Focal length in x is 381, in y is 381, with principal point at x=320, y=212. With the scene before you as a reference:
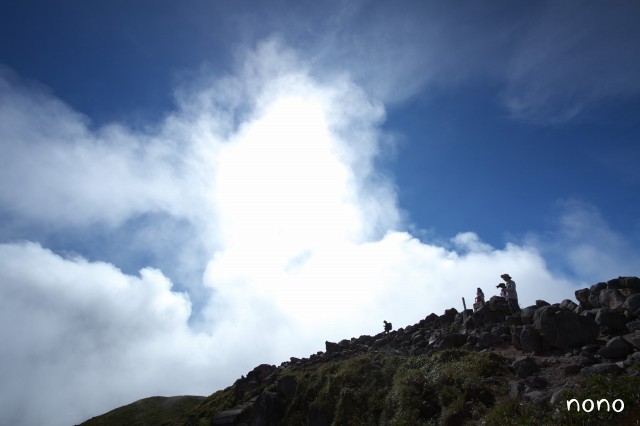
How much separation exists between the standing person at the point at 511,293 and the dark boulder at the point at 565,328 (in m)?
5.88

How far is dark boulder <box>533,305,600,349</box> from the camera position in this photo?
17391 millimetres

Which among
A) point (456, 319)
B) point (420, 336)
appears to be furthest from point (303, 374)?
point (456, 319)

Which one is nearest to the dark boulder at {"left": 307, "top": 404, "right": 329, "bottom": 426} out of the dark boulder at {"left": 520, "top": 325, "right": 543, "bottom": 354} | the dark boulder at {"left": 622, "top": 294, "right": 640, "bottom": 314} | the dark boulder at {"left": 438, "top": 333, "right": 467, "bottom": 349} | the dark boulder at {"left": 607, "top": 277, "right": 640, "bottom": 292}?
the dark boulder at {"left": 438, "top": 333, "right": 467, "bottom": 349}

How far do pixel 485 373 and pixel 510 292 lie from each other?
963 centimetres

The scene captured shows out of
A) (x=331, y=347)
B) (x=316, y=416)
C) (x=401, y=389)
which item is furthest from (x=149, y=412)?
(x=401, y=389)

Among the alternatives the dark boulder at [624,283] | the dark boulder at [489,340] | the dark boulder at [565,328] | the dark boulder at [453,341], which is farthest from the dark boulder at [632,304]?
the dark boulder at [453,341]

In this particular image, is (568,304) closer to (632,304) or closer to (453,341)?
(632,304)

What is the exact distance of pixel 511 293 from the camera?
25.0 metres

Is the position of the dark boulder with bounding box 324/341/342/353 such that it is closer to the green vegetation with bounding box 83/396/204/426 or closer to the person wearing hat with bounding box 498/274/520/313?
the person wearing hat with bounding box 498/274/520/313

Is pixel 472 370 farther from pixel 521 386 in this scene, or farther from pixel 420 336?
pixel 420 336

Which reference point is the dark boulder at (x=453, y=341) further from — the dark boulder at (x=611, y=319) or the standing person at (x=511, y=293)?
the dark boulder at (x=611, y=319)

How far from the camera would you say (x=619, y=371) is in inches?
540

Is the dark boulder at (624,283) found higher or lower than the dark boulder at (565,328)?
higher

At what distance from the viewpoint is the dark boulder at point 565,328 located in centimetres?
1739
